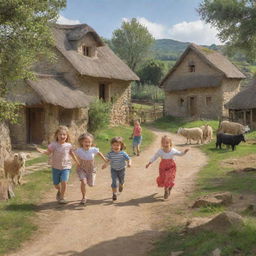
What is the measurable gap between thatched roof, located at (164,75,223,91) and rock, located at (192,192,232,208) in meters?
26.5

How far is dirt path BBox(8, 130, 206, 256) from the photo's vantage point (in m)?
5.85

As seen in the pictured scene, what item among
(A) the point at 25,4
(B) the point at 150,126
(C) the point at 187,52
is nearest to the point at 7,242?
(A) the point at 25,4

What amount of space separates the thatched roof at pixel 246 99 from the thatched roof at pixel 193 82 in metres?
3.33

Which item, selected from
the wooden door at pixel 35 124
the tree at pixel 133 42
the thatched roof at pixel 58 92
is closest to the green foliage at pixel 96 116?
the thatched roof at pixel 58 92

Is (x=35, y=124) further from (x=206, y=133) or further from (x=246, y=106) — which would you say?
(x=246, y=106)

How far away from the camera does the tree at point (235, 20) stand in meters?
12.6

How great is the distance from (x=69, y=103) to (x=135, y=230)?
1473cm

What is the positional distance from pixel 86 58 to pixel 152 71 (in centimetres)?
3141

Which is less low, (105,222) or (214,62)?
(214,62)

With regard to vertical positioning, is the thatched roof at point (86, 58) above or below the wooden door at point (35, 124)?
above

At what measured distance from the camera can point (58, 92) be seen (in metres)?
20.8

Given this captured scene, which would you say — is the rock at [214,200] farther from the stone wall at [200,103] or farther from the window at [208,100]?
the window at [208,100]

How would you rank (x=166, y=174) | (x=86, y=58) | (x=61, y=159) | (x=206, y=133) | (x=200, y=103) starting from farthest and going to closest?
(x=200, y=103), (x=86, y=58), (x=206, y=133), (x=166, y=174), (x=61, y=159)

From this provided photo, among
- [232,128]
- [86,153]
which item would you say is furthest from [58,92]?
[86,153]
